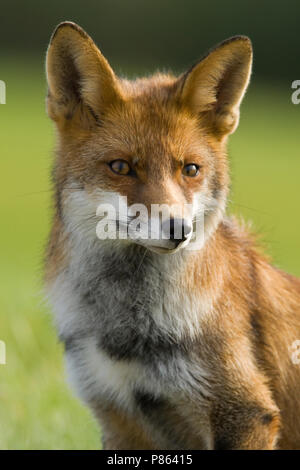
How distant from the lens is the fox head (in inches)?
197

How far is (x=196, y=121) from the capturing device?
5398 mm

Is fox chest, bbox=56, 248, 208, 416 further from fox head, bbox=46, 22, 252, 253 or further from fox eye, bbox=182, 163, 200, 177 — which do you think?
fox eye, bbox=182, 163, 200, 177

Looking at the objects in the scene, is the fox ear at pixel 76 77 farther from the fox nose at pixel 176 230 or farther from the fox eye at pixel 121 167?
the fox nose at pixel 176 230

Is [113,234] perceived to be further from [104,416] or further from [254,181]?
[254,181]

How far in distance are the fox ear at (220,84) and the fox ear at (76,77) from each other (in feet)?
1.60

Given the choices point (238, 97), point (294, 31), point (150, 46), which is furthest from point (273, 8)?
point (238, 97)

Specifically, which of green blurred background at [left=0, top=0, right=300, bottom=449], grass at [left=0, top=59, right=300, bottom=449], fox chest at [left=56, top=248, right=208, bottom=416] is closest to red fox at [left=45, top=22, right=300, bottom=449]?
fox chest at [left=56, top=248, right=208, bottom=416]

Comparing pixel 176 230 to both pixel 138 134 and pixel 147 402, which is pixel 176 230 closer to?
pixel 138 134

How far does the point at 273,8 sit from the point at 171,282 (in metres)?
26.1

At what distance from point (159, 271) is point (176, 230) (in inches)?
28.0

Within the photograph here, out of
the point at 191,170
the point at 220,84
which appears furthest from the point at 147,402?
the point at 220,84

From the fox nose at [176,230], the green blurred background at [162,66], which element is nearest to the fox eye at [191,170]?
the fox nose at [176,230]

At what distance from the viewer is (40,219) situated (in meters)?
21.3

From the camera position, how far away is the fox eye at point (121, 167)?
16.5 ft
